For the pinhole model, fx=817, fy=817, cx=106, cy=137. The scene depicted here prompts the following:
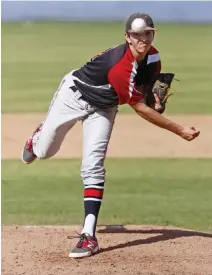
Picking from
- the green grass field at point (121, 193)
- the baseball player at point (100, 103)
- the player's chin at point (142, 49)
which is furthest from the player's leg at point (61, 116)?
the green grass field at point (121, 193)

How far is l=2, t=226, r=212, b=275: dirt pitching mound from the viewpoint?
205 inches

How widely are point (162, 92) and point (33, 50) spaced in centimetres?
2939

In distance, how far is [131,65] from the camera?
5340 millimetres

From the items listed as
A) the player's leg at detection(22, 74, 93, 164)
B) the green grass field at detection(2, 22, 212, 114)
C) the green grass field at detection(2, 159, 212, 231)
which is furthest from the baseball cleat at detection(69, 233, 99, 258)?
the green grass field at detection(2, 22, 212, 114)

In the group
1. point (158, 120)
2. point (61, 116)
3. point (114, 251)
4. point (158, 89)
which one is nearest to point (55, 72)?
point (61, 116)

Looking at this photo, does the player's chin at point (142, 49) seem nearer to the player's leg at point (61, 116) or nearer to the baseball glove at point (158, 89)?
the baseball glove at point (158, 89)

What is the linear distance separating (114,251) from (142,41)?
4.78 ft

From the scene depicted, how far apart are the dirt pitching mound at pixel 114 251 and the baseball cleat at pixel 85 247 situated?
0.05 meters

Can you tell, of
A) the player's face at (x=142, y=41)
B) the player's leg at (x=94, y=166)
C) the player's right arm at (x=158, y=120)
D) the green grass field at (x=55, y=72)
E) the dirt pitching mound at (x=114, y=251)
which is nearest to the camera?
the dirt pitching mound at (x=114, y=251)

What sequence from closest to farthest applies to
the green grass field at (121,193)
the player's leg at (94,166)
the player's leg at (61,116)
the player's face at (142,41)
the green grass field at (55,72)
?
1. the player's face at (142,41)
2. the player's leg at (94,166)
3. the player's leg at (61,116)
4. the green grass field at (121,193)
5. the green grass field at (55,72)

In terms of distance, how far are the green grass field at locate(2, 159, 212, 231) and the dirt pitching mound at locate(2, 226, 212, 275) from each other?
754mm

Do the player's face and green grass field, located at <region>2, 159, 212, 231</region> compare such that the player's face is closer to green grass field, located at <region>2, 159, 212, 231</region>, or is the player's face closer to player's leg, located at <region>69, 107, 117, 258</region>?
player's leg, located at <region>69, 107, 117, 258</region>

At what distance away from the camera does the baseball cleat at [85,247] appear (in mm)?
5461

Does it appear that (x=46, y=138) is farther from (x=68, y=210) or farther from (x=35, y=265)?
(x=68, y=210)
